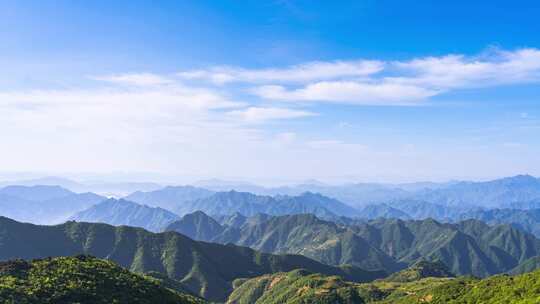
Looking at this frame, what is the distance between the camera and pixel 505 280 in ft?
400

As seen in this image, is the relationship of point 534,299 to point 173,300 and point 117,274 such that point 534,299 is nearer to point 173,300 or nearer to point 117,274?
point 173,300

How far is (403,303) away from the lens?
485ft

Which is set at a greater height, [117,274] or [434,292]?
[117,274]

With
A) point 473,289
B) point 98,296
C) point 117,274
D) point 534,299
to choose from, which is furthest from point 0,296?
point 473,289

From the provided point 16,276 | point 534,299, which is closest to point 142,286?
point 16,276

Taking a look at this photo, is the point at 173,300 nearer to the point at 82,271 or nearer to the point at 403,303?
the point at 82,271

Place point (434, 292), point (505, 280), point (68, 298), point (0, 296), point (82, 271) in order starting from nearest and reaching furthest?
point (0, 296)
point (68, 298)
point (82, 271)
point (505, 280)
point (434, 292)

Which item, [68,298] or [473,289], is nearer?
[68,298]

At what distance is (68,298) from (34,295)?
6.41 m

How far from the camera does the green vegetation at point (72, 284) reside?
281ft

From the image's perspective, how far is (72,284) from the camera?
305ft

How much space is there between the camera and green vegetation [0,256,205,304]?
85.5m

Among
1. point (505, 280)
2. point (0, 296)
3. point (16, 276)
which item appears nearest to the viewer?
point (0, 296)

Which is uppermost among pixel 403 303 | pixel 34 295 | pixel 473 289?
pixel 34 295
